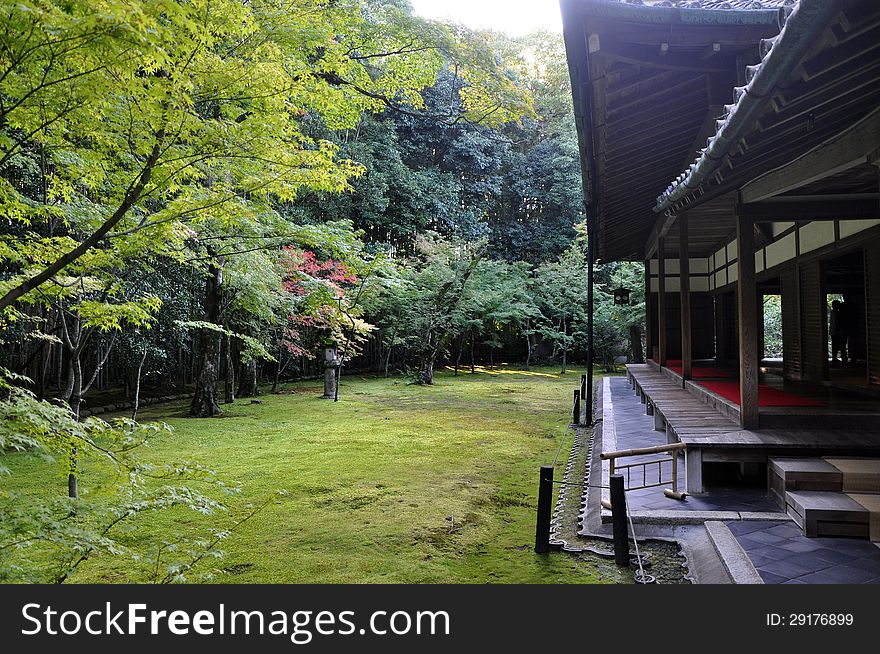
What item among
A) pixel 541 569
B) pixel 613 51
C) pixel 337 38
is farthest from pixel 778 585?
pixel 337 38

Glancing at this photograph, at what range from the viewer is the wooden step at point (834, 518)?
387 centimetres

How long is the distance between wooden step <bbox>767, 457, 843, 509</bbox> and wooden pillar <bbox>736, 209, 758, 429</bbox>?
0.58m

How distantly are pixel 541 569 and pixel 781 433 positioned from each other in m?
2.49

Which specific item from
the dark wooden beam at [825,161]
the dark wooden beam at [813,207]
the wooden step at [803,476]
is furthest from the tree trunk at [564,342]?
the wooden step at [803,476]

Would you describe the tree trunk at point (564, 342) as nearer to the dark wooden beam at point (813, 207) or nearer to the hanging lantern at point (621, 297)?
the hanging lantern at point (621, 297)

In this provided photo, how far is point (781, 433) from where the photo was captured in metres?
5.02

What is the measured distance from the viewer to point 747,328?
17.1ft

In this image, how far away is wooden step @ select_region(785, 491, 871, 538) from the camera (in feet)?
12.7

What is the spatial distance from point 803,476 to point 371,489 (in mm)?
4170

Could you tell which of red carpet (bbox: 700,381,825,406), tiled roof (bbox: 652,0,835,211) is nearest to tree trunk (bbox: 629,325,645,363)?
red carpet (bbox: 700,381,825,406)

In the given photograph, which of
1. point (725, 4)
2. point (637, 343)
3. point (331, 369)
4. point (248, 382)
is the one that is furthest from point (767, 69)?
point (637, 343)

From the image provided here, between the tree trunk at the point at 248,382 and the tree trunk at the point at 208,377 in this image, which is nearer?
the tree trunk at the point at 208,377

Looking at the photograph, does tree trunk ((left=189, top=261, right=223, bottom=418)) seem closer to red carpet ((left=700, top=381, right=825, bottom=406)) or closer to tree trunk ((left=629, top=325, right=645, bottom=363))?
red carpet ((left=700, top=381, right=825, bottom=406))

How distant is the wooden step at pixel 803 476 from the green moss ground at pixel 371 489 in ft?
5.27
